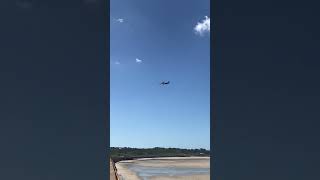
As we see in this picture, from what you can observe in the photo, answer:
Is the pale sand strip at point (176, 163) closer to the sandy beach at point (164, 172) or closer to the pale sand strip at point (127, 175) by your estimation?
the sandy beach at point (164, 172)

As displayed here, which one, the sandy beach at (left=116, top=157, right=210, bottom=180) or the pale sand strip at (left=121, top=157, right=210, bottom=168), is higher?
the sandy beach at (left=116, top=157, right=210, bottom=180)

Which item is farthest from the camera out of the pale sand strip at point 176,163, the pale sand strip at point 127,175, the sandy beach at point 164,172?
the pale sand strip at point 176,163

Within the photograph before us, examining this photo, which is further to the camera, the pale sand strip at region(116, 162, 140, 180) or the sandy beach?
the sandy beach

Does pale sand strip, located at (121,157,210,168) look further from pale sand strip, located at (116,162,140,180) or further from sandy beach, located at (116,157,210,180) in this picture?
pale sand strip, located at (116,162,140,180)

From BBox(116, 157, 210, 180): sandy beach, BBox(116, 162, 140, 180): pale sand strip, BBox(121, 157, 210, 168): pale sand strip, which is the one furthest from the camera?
BBox(121, 157, 210, 168): pale sand strip

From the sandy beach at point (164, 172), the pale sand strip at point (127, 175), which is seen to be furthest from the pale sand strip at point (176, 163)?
the pale sand strip at point (127, 175)

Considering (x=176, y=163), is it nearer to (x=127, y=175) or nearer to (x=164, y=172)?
(x=164, y=172)

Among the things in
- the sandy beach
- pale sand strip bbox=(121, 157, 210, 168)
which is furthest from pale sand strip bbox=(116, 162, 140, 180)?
pale sand strip bbox=(121, 157, 210, 168)

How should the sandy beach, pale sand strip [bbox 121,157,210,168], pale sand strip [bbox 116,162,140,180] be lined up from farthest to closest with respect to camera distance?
pale sand strip [bbox 121,157,210,168]
the sandy beach
pale sand strip [bbox 116,162,140,180]

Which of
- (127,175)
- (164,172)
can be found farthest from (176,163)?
(127,175)
